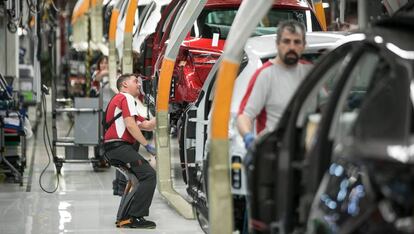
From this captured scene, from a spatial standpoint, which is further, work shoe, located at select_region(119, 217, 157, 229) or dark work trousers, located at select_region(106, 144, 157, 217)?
work shoe, located at select_region(119, 217, 157, 229)

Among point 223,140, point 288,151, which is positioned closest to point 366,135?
point 288,151

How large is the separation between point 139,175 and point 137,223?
534 millimetres

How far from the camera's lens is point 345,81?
6.13m

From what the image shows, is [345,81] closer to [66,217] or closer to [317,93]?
[317,93]

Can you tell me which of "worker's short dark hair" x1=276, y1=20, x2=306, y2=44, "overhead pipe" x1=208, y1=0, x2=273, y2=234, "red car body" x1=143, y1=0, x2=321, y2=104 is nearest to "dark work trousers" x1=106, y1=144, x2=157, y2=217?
"red car body" x1=143, y1=0, x2=321, y2=104

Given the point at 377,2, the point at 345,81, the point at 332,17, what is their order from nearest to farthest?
1. the point at 345,81
2. the point at 377,2
3. the point at 332,17

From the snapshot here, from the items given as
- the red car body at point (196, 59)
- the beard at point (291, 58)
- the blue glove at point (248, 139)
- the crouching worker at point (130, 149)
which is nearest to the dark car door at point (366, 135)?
the blue glove at point (248, 139)

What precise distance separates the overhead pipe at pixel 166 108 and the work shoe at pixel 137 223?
748 millimetres

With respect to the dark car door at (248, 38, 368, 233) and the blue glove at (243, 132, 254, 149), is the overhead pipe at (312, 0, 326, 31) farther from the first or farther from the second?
the dark car door at (248, 38, 368, 233)

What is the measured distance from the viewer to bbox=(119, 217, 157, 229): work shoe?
12.0 meters

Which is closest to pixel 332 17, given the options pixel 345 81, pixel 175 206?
pixel 175 206

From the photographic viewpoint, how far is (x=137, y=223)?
1201 cm

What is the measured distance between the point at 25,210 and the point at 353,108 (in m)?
7.04

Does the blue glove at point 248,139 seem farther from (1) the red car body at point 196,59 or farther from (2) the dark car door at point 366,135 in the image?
(1) the red car body at point 196,59
